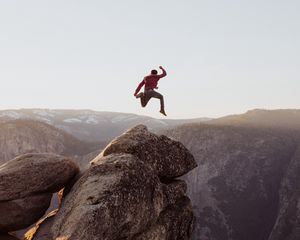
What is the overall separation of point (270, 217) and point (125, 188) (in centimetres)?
4846

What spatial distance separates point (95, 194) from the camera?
1493 centimetres

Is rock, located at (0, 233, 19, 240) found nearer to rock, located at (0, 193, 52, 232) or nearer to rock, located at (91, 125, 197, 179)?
rock, located at (0, 193, 52, 232)

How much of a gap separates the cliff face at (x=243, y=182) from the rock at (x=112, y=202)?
41.3 m

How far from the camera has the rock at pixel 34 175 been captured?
16969mm

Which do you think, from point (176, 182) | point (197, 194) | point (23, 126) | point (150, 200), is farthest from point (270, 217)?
point (23, 126)

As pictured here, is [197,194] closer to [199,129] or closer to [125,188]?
[199,129]

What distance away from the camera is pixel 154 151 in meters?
19.3

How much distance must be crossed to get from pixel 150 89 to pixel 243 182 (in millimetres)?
48824

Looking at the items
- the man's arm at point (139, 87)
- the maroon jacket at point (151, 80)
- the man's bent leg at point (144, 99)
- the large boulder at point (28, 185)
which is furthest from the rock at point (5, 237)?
the maroon jacket at point (151, 80)

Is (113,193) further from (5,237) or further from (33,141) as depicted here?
(33,141)

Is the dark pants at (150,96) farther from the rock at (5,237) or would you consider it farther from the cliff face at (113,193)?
the rock at (5,237)

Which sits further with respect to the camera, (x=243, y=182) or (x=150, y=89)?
(x=243, y=182)

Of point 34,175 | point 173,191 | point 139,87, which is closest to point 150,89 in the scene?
point 139,87

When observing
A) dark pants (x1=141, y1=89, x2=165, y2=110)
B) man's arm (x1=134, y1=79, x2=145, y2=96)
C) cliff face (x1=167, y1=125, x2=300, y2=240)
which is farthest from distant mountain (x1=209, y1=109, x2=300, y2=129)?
man's arm (x1=134, y1=79, x2=145, y2=96)
